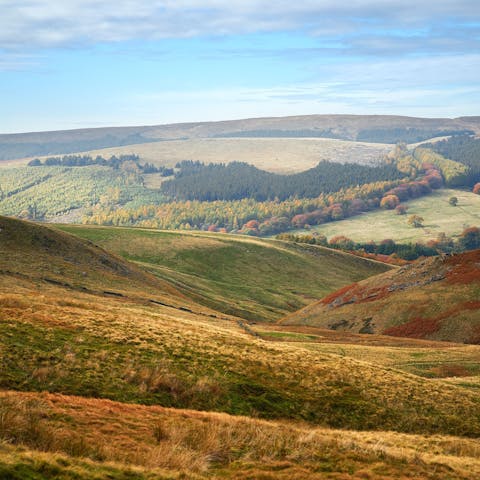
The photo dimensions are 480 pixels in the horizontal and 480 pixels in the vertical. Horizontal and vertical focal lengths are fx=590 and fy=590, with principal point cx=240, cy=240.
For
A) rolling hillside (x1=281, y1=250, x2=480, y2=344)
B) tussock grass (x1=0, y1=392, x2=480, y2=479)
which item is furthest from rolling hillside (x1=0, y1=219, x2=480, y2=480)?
rolling hillside (x1=281, y1=250, x2=480, y2=344)

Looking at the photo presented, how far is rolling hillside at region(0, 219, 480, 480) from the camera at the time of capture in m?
20.9

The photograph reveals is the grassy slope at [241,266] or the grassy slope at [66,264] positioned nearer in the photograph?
the grassy slope at [66,264]

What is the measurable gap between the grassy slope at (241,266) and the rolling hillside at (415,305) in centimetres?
1560

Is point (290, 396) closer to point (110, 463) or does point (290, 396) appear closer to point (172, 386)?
point (172, 386)

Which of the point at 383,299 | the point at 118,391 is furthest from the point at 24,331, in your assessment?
the point at 383,299

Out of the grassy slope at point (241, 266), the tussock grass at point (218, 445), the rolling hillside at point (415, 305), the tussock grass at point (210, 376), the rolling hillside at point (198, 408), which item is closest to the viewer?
the tussock grass at point (218, 445)

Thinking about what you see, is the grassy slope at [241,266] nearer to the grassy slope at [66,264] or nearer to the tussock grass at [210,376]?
the grassy slope at [66,264]

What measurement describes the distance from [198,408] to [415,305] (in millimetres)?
71457

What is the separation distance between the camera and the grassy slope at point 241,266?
425 feet

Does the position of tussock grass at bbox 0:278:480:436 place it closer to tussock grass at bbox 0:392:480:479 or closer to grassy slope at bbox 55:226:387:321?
tussock grass at bbox 0:392:480:479

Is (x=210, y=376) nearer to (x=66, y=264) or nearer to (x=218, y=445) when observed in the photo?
(x=218, y=445)

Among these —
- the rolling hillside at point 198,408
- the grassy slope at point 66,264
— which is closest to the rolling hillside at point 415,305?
the grassy slope at point 66,264

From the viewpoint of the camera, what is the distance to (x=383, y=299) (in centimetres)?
10338

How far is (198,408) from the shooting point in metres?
30.1
